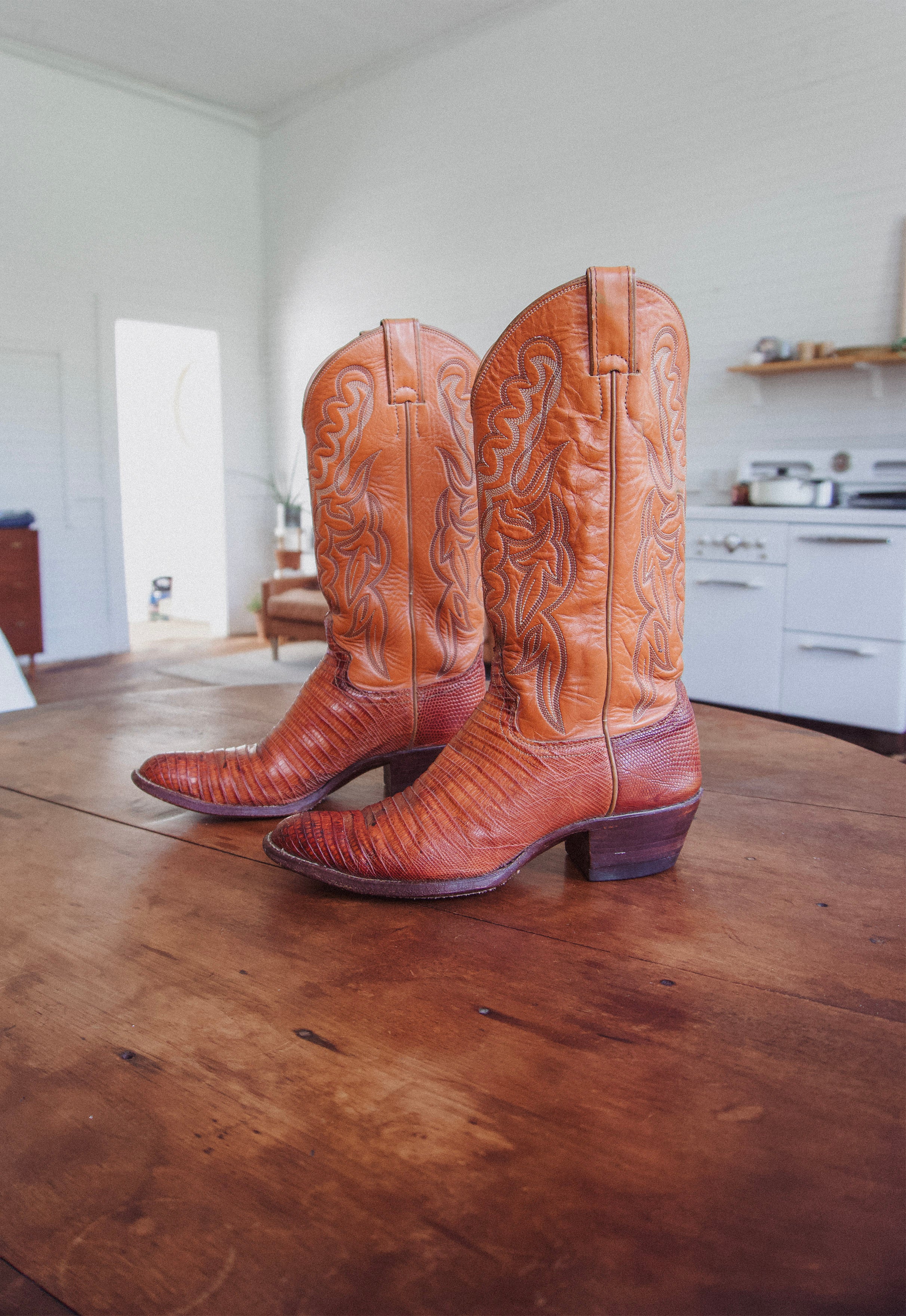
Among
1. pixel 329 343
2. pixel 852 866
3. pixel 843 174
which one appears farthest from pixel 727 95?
pixel 852 866

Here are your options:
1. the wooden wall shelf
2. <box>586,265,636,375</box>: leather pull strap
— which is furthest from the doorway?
<box>586,265,636,375</box>: leather pull strap

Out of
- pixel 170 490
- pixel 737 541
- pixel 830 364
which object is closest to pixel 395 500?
pixel 737 541

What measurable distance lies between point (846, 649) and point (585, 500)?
287 cm

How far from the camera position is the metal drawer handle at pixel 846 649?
10.8 feet

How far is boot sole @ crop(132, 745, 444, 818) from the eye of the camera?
36.8 inches

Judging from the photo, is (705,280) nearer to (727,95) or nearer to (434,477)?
(727,95)

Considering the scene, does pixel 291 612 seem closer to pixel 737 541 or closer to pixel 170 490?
pixel 737 541

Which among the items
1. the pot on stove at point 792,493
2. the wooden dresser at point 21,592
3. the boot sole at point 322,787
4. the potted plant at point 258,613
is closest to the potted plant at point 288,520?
the potted plant at point 258,613

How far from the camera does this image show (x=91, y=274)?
5.54 metres

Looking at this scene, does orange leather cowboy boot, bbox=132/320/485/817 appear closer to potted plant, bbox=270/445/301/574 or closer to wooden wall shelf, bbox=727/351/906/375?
wooden wall shelf, bbox=727/351/906/375

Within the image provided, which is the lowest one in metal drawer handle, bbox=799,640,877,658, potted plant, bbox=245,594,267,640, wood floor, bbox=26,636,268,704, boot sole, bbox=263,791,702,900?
wood floor, bbox=26,636,268,704

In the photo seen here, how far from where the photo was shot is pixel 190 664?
17.8 feet

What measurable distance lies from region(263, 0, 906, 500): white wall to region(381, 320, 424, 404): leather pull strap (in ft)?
Answer: 11.3

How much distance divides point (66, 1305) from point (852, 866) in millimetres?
654
